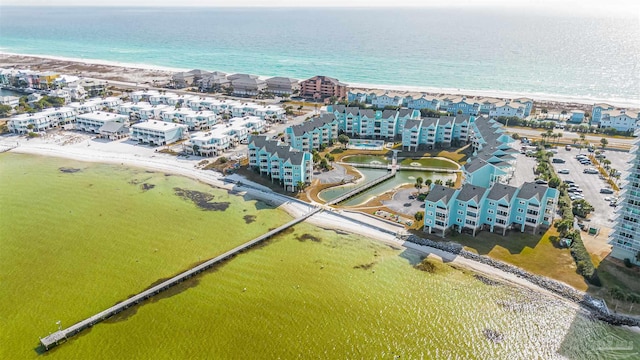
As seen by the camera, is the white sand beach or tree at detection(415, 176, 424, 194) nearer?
the white sand beach

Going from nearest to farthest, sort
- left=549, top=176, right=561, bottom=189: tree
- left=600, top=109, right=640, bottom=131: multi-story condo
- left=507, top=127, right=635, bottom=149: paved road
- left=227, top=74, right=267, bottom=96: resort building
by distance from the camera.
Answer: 1. left=549, top=176, right=561, bottom=189: tree
2. left=507, top=127, right=635, bottom=149: paved road
3. left=600, top=109, right=640, bottom=131: multi-story condo
4. left=227, top=74, right=267, bottom=96: resort building

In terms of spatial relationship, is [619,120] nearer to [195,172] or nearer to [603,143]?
[603,143]

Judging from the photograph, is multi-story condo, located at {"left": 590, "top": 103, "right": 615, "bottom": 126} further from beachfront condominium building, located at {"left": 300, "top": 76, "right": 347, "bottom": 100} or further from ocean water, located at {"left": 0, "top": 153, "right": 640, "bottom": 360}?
ocean water, located at {"left": 0, "top": 153, "right": 640, "bottom": 360}

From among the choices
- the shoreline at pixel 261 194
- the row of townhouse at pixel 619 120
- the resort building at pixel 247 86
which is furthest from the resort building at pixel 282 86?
the row of townhouse at pixel 619 120

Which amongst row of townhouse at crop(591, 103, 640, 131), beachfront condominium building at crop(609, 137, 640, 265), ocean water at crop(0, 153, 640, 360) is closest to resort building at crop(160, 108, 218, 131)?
ocean water at crop(0, 153, 640, 360)

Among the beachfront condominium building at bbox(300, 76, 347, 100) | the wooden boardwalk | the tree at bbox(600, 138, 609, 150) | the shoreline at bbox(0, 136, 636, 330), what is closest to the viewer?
the wooden boardwalk

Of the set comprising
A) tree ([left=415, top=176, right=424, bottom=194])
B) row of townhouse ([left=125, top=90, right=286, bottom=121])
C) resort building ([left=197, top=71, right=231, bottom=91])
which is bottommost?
tree ([left=415, top=176, right=424, bottom=194])

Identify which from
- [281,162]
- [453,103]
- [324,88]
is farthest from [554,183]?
[324,88]
